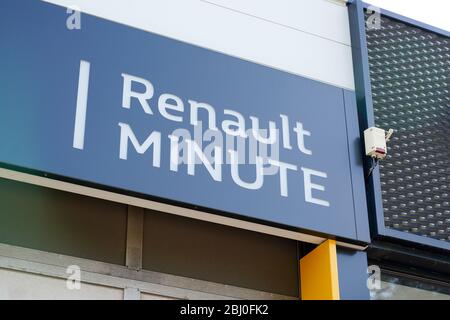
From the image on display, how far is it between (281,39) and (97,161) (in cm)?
176

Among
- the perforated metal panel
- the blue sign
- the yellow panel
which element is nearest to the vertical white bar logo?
the blue sign

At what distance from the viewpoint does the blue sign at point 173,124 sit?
511 cm

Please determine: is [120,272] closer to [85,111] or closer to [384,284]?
[85,111]

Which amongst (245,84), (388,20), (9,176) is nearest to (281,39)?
(245,84)

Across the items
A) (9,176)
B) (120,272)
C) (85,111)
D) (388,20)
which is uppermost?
(388,20)

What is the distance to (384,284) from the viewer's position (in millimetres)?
6059

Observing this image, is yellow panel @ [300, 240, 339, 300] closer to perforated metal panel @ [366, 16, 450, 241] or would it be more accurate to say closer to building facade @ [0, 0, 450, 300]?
building facade @ [0, 0, 450, 300]

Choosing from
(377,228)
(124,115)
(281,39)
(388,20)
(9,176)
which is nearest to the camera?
(9,176)

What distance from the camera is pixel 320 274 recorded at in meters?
5.69

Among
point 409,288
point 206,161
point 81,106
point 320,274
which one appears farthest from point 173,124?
point 409,288

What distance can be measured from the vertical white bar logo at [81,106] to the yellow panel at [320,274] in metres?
1.59

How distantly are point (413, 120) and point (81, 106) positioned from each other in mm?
2494

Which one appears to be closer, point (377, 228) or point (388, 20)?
point (377, 228)

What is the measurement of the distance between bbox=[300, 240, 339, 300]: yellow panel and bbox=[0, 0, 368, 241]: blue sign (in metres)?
→ 0.15
